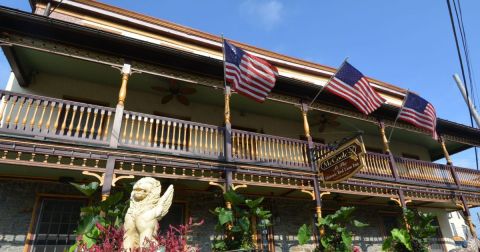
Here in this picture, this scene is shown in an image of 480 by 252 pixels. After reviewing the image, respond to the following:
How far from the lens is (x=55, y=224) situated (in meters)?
8.59

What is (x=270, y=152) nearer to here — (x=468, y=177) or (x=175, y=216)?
(x=175, y=216)

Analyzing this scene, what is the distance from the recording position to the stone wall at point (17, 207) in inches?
313

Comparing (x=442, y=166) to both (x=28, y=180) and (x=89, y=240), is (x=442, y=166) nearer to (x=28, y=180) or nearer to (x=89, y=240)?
(x=89, y=240)

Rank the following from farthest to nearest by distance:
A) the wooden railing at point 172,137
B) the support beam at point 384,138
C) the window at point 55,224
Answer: the support beam at point 384,138 → the wooden railing at point 172,137 → the window at point 55,224

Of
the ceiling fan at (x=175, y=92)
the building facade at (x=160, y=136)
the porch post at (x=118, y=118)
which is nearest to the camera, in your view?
the building facade at (x=160, y=136)

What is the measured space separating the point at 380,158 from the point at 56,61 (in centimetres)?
1191

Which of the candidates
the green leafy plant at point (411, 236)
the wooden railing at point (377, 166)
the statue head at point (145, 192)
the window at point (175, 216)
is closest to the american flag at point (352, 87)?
the wooden railing at point (377, 166)

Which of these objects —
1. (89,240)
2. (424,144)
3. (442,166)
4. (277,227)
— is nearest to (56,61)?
(89,240)

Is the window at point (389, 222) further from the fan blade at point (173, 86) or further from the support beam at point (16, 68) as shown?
the support beam at point (16, 68)

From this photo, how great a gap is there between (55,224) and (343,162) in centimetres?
825

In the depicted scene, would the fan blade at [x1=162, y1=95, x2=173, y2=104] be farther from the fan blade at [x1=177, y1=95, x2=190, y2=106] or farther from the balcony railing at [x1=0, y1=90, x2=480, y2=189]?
the balcony railing at [x1=0, y1=90, x2=480, y2=189]

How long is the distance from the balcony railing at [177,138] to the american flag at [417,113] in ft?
5.52

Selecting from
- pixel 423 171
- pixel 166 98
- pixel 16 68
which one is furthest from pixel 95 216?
pixel 423 171

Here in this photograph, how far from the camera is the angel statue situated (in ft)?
17.5
